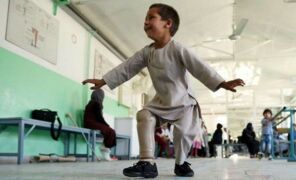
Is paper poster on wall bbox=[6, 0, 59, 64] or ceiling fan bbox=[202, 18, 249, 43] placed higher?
ceiling fan bbox=[202, 18, 249, 43]

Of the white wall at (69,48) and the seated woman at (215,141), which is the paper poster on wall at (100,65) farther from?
→ the seated woman at (215,141)

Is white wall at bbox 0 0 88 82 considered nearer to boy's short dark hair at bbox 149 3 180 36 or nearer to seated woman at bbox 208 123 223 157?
boy's short dark hair at bbox 149 3 180 36

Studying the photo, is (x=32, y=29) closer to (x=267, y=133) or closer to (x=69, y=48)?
(x=69, y=48)

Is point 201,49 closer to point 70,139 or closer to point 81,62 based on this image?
point 81,62

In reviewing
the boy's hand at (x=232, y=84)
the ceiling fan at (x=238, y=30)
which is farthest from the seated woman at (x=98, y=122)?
the boy's hand at (x=232, y=84)

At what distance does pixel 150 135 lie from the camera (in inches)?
74.5

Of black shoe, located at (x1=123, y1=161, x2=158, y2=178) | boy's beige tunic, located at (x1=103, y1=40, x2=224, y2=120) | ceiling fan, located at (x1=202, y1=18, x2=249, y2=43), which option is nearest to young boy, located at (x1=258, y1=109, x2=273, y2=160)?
ceiling fan, located at (x1=202, y1=18, x2=249, y2=43)

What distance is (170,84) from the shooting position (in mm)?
1960

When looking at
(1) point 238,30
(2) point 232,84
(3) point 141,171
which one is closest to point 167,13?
(2) point 232,84

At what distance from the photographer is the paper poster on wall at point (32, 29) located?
15.5 feet

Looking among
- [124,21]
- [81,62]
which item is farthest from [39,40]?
[124,21]

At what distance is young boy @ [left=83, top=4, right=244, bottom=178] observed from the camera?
1.91m

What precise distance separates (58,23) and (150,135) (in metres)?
4.52

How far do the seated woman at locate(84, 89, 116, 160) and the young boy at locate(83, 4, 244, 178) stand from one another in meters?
4.11
